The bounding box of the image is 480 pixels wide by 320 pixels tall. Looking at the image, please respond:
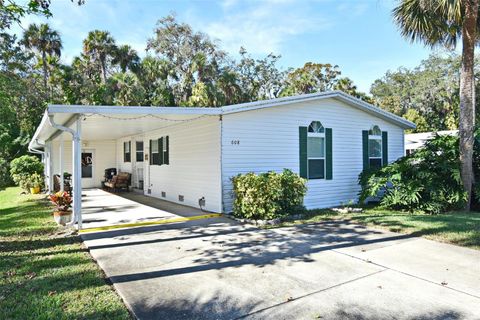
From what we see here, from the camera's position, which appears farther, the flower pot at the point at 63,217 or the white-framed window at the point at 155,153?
the white-framed window at the point at 155,153

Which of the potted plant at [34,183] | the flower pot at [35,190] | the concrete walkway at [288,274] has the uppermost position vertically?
the potted plant at [34,183]

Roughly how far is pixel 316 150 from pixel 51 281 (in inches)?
319

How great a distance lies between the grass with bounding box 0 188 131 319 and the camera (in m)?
3.57

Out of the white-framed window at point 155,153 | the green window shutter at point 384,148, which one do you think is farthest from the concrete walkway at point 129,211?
the green window shutter at point 384,148

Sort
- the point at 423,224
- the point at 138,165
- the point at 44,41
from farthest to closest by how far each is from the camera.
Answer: the point at 44,41 → the point at 138,165 → the point at 423,224

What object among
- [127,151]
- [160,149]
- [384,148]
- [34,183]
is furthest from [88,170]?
[384,148]

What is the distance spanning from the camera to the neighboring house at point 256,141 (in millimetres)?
9008

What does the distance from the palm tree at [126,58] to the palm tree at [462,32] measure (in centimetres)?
2036

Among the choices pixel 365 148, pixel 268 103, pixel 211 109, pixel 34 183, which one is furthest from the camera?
pixel 34 183

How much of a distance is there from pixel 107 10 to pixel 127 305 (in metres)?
8.16

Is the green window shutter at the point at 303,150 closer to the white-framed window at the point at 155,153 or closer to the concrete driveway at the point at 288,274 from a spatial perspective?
the concrete driveway at the point at 288,274

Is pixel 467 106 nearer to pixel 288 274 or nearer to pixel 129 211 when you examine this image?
pixel 288 274

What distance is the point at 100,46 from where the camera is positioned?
25.6 m

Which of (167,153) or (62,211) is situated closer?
(62,211)
